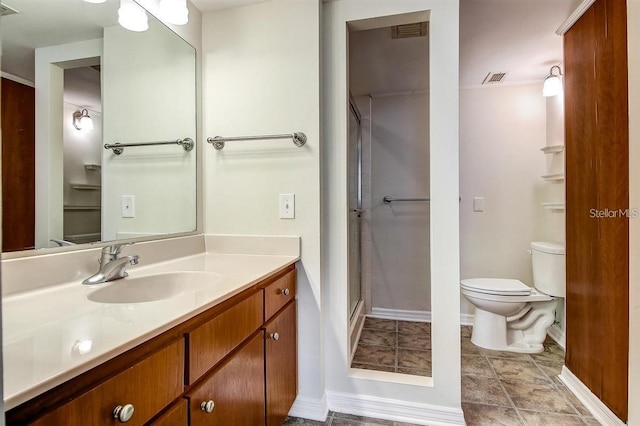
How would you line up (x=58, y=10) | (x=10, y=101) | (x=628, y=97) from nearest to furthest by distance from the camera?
(x=10, y=101) → (x=58, y=10) → (x=628, y=97)

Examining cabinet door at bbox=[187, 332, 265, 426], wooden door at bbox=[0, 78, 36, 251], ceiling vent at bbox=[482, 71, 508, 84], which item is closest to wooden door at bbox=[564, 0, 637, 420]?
ceiling vent at bbox=[482, 71, 508, 84]

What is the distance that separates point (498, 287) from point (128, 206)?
7.59ft

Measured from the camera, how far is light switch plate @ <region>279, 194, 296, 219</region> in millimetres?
1597

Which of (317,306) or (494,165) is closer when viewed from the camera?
(317,306)

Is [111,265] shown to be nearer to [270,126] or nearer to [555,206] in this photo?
[270,126]

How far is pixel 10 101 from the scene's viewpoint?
917 mm

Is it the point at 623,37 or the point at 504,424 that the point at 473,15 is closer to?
the point at 623,37

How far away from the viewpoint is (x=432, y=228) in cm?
154

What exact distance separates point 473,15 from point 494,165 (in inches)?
49.4

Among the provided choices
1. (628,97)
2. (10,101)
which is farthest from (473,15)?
(10,101)

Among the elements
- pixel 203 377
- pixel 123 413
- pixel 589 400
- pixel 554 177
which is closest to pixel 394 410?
pixel 589 400

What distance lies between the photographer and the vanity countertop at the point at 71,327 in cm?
52

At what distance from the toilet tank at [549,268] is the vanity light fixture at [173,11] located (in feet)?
8.54

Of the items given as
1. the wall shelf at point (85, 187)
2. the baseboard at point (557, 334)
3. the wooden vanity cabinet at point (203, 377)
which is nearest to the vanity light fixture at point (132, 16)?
the wall shelf at point (85, 187)
